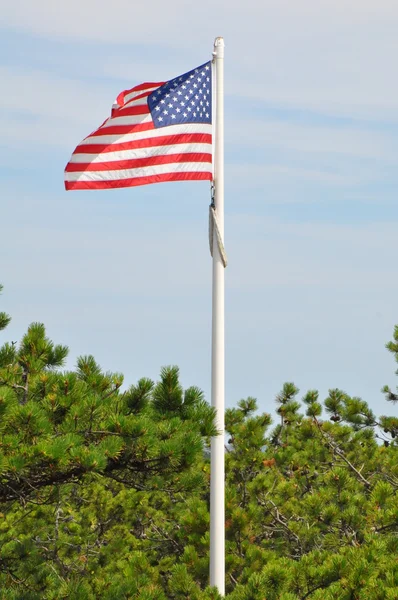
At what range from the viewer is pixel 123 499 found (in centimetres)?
1778

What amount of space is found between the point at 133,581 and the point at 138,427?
2.47 metres

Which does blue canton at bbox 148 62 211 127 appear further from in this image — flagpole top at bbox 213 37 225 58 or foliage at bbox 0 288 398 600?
foliage at bbox 0 288 398 600

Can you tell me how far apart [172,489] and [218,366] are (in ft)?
4.93

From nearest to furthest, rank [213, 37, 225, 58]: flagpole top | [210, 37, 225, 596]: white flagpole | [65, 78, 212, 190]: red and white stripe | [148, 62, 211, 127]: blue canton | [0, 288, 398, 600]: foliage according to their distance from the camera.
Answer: [0, 288, 398, 600]: foliage
[210, 37, 225, 596]: white flagpole
[65, 78, 212, 190]: red and white stripe
[148, 62, 211, 127]: blue canton
[213, 37, 225, 58]: flagpole top

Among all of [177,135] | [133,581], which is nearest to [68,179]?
[177,135]

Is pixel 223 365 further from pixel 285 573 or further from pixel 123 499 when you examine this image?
pixel 123 499

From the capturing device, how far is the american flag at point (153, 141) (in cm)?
1080

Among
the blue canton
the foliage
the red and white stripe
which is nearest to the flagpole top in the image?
the blue canton

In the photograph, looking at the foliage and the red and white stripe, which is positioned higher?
the red and white stripe

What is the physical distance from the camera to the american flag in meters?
10.8

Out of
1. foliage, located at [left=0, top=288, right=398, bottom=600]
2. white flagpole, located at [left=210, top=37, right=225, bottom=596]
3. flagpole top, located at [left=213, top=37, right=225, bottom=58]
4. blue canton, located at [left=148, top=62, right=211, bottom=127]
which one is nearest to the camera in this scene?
foliage, located at [left=0, top=288, right=398, bottom=600]

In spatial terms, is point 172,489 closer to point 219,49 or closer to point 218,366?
point 218,366

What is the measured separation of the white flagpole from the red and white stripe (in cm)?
21

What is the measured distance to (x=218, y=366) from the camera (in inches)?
416
